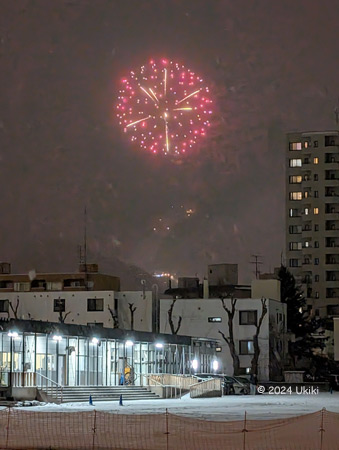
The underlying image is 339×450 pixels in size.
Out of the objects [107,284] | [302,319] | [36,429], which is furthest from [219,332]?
[36,429]

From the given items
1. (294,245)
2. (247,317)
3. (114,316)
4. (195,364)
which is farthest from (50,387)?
(294,245)

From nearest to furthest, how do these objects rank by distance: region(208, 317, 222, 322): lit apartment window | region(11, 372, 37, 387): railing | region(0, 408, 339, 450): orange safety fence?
region(0, 408, 339, 450): orange safety fence, region(11, 372, 37, 387): railing, region(208, 317, 222, 322): lit apartment window

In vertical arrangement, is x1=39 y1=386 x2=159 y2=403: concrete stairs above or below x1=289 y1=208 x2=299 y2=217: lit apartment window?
below

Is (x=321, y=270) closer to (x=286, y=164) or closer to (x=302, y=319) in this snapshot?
(x=286, y=164)

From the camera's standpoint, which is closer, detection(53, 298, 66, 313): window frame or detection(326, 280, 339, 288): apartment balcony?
detection(53, 298, 66, 313): window frame

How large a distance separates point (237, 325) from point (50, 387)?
37.6m

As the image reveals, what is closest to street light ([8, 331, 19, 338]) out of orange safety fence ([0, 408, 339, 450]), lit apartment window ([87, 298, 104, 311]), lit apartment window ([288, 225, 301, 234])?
orange safety fence ([0, 408, 339, 450])

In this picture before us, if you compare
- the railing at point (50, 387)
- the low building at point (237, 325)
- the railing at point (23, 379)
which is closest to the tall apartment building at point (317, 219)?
the low building at point (237, 325)

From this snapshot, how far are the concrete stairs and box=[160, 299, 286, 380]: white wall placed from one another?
28282mm

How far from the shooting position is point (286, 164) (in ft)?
488

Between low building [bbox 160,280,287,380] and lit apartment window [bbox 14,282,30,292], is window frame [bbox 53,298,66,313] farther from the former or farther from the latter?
lit apartment window [bbox 14,282,30,292]

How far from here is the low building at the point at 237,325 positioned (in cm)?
8400

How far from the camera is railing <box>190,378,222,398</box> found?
182 feet

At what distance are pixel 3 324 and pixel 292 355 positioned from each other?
2241 inches
